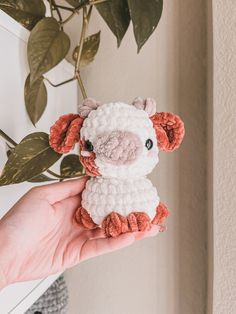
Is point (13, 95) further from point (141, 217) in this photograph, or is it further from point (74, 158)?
point (141, 217)

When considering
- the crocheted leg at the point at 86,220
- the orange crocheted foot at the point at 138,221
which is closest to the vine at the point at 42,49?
the crocheted leg at the point at 86,220

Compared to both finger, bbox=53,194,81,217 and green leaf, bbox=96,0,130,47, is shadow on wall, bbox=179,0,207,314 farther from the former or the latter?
finger, bbox=53,194,81,217

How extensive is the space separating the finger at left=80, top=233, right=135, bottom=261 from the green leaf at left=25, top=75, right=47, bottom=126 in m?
0.30

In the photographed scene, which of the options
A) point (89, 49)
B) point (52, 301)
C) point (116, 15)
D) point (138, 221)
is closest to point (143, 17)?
point (116, 15)

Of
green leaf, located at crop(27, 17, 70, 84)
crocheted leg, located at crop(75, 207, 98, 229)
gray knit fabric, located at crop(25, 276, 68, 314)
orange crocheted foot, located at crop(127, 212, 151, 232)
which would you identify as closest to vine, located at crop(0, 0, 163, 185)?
green leaf, located at crop(27, 17, 70, 84)

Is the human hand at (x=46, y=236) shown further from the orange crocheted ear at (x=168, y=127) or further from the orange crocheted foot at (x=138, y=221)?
the orange crocheted ear at (x=168, y=127)

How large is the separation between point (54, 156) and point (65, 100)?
392 mm

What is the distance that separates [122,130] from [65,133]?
4.9 inches

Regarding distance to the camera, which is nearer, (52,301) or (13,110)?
(13,110)

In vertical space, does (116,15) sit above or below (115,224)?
above

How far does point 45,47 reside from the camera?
0.82 meters

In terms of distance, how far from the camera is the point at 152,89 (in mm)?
1170
